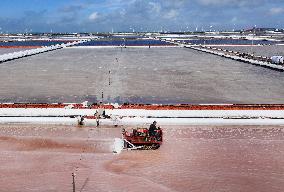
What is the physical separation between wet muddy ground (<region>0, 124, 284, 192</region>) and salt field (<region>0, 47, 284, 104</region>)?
6861mm

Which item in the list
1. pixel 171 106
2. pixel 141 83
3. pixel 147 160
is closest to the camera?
pixel 147 160

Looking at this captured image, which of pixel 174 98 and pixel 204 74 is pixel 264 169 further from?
pixel 204 74

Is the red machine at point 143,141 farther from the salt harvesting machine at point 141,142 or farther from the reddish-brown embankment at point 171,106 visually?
the reddish-brown embankment at point 171,106

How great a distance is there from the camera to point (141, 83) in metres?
32.7

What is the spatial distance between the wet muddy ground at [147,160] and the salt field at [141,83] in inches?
270

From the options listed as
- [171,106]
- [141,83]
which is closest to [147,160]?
[171,106]

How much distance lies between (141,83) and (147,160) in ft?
57.3

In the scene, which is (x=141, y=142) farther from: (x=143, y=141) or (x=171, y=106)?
(x=171, y=106)

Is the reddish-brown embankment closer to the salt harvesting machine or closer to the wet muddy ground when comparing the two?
the wet muddy ground

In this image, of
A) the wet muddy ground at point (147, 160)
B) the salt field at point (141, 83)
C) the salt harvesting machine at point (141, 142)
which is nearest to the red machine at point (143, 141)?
the salt harvesting machine at point (141, 142)

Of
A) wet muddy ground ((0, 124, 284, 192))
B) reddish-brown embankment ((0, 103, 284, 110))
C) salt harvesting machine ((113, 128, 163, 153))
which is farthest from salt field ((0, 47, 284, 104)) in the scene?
salt harvesting machine ((113, 128, 163, 153))

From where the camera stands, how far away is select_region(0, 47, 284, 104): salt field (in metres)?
26.8

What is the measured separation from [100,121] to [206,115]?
6.63 m

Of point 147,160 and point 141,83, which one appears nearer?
point 147,160
